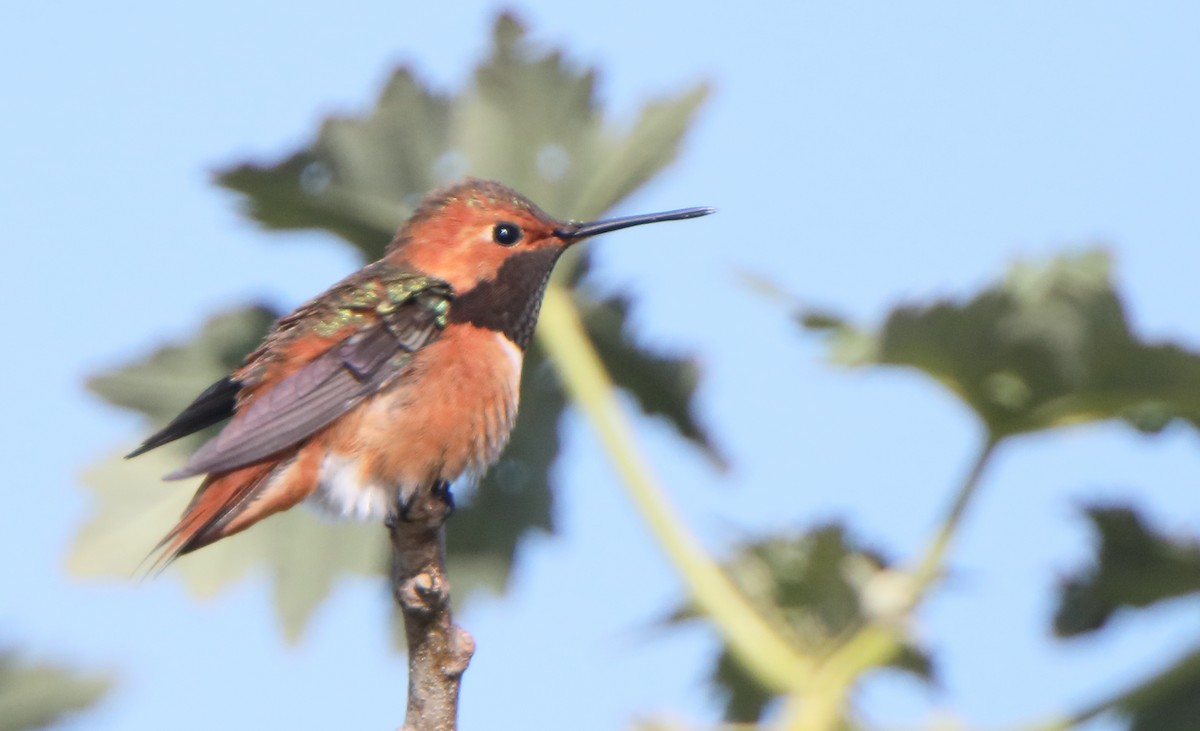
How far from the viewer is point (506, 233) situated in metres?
4.79

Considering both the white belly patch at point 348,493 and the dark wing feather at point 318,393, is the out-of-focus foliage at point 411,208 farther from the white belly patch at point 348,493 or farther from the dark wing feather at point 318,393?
the white belly patch at point 348,493

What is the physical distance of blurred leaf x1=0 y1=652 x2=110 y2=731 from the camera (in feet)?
12.0

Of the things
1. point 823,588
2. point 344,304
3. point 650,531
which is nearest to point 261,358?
point 344,304

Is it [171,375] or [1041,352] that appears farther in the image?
[171,375]

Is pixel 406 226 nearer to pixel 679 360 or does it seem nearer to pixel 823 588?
pixel 679 360

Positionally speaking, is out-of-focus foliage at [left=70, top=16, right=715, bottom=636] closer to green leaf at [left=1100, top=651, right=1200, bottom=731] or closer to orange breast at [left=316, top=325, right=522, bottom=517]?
orange breast at [left=316, top=325, right=522, bottom=517]

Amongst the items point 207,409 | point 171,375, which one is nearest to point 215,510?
point 207,409

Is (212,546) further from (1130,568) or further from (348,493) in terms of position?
(1130,568)

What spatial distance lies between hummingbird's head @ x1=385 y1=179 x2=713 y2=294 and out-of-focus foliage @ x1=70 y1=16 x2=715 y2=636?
244 millimetres

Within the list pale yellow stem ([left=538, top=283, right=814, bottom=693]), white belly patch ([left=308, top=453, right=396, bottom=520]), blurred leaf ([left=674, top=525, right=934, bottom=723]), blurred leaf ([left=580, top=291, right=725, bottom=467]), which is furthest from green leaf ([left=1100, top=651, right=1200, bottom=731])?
white belly patch ([left=308, top=453, right=396, bottom=520])

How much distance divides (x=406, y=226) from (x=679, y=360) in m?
0.91

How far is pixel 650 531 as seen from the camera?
4121 millimetres

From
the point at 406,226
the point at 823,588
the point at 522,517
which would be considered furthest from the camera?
the point at 522,517

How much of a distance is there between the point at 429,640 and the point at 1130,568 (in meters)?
1.94
